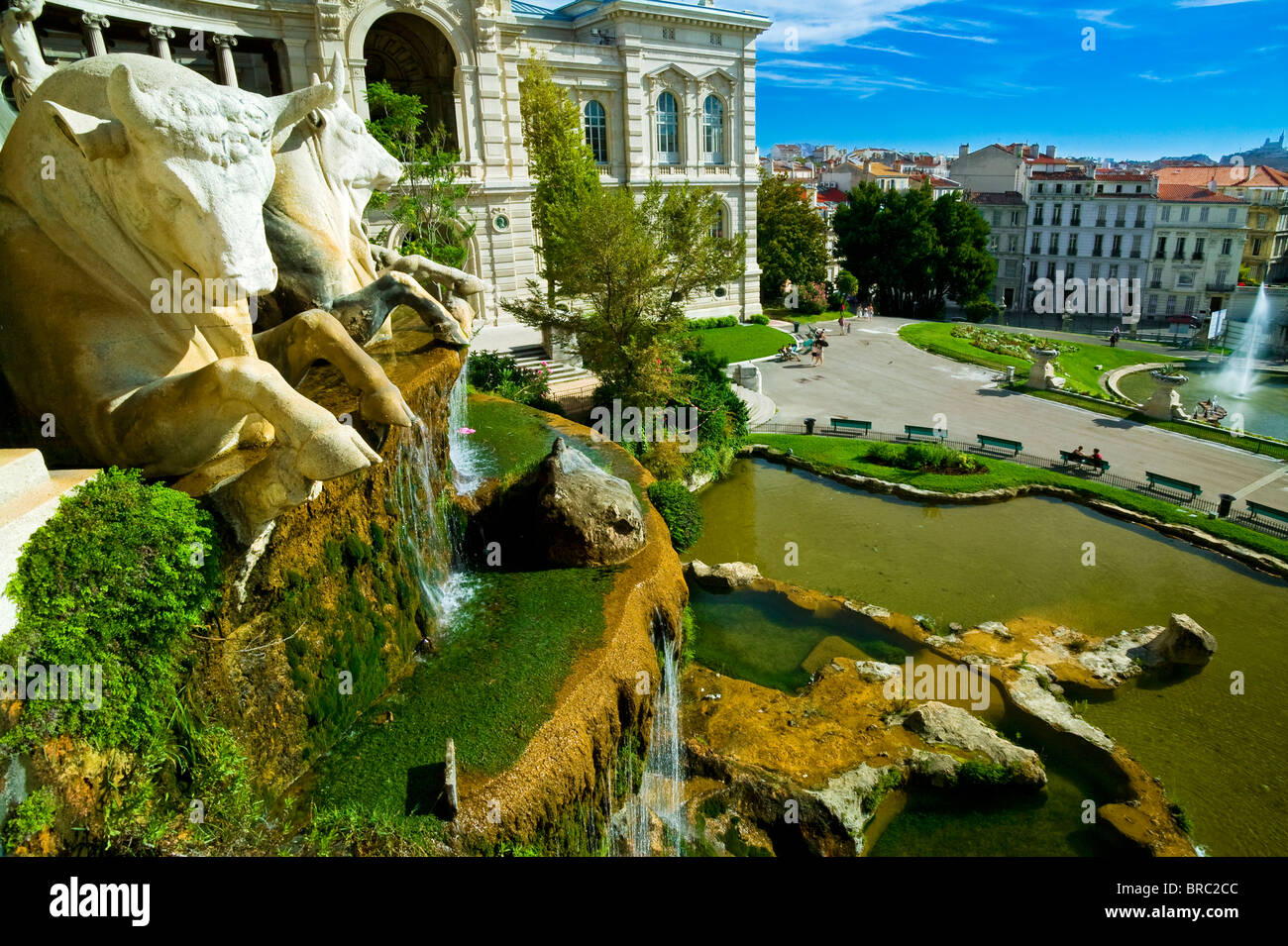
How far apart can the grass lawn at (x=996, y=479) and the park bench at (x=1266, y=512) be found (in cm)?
62

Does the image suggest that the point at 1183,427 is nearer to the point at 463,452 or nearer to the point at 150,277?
the point at 463,452

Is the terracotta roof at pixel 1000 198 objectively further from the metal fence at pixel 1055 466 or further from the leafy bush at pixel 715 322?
the metal fence at pixel 1055 466

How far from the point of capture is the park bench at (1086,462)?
24031mm

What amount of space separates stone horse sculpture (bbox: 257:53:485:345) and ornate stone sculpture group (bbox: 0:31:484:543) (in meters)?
2.20

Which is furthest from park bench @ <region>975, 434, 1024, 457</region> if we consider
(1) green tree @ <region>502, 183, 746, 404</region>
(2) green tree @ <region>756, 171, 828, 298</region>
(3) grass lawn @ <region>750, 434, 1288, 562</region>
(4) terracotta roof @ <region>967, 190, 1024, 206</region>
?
(4) terracotta roof @ <region>967, 190, 1024, 206</region>

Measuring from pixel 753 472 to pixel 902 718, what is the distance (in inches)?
488

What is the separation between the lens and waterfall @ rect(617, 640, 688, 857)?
33.1 ft

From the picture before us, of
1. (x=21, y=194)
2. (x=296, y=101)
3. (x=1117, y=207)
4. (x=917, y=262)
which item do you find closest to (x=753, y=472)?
(x=296, y=101)

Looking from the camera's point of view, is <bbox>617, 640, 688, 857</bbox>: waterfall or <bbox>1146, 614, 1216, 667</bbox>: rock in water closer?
<bbox>617, 640, 688, 857</bbox>: waterfall

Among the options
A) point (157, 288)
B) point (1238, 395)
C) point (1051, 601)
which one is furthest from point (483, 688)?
point (1238, 395)

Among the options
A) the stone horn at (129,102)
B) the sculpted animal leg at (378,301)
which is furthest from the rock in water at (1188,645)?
the stone horn at (129,102)

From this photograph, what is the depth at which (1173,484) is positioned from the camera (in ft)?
72.7

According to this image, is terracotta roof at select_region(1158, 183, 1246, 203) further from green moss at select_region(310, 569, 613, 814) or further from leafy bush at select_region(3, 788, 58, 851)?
leafy bush at select_region(3, 788, 58, 851)
